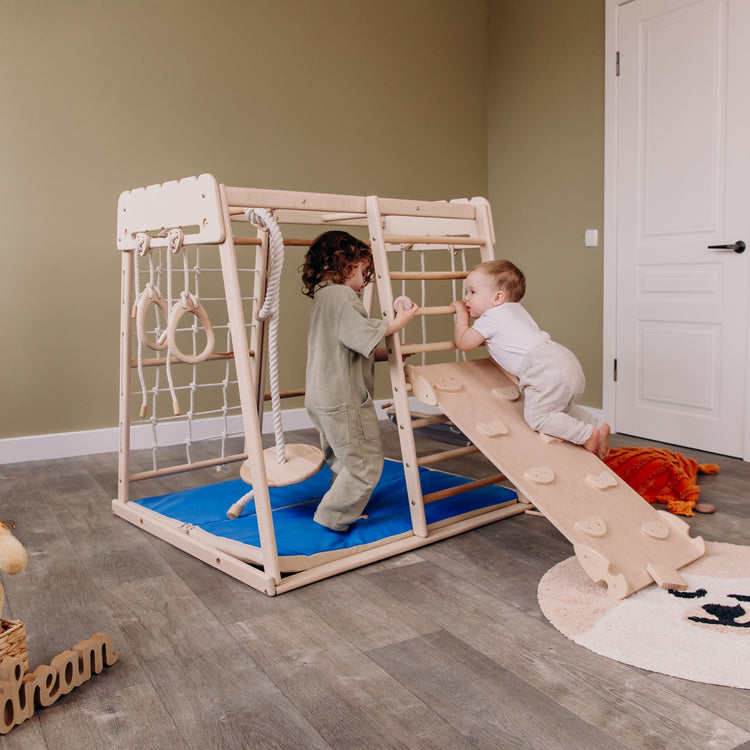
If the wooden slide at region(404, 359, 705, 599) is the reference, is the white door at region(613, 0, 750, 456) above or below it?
above

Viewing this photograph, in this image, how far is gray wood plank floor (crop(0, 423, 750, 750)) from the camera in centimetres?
143

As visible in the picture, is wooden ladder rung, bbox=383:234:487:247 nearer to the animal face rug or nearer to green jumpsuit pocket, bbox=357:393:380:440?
green jumpsuit pocket, bbox=357:393:380:440

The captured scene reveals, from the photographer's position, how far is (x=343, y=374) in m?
2.41

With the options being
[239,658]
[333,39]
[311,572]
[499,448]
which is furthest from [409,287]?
[239,658]

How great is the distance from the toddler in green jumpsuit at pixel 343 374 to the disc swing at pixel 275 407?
0.10 m

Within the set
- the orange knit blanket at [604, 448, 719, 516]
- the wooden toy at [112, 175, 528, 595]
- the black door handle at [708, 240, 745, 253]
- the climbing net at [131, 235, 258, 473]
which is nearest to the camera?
the wooden toy at [112, 175, 528, 595]

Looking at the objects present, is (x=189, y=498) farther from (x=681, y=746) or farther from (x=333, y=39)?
(x=333, y=39)

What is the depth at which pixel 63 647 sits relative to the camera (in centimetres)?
180

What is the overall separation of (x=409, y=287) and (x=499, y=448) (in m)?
2.57

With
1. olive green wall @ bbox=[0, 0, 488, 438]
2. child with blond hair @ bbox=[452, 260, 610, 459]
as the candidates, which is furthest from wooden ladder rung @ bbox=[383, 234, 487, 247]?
olive green wall @ bbox=[0, 0, 488, 438]

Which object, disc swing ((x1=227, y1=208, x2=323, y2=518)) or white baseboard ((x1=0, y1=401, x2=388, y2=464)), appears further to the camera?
white baseboard ((x1=0, y1=401, x2=388, y2=464))

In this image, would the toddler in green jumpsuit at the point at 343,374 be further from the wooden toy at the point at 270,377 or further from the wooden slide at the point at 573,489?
the wooden slide at the point at 573,489

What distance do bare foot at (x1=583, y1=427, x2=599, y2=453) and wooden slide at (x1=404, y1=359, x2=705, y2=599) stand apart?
0.10ft

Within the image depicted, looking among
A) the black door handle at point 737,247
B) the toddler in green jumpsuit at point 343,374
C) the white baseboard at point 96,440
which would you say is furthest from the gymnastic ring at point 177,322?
the black door handle at point 737,247
